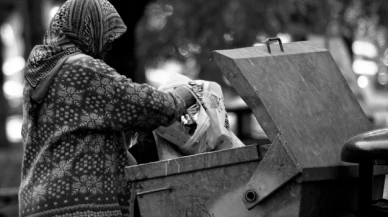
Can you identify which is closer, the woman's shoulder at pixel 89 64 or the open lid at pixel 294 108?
the open lid at pixel 294 108

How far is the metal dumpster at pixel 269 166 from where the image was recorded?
3.60 metres

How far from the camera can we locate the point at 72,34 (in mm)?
Result: 4004

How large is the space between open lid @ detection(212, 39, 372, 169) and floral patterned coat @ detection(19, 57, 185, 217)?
1.35ft

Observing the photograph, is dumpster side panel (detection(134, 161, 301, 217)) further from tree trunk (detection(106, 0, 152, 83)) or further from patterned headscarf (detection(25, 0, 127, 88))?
tree trunk (detection(106, 0, 152, 83))

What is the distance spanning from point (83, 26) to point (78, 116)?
1.39ft

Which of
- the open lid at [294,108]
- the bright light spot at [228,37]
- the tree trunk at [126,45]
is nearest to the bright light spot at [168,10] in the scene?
the bright light spot at [228,37]

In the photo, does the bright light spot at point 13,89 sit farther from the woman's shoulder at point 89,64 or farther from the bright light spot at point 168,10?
the woman's shoulder at point 89,64

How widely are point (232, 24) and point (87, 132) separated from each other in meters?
7.96

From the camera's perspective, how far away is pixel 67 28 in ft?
13.1

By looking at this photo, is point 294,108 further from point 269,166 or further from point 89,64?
point 89,64

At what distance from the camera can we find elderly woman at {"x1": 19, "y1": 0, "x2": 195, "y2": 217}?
12.7 ft

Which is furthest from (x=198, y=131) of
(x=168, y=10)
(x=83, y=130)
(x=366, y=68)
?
(x=366, y=68)

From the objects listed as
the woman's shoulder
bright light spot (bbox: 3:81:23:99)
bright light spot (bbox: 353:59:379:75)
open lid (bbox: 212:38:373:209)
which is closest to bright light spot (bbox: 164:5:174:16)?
bright light spot (bbox: 353:59:379:75)

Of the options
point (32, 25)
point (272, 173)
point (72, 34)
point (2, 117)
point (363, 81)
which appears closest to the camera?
point (272, 173)
